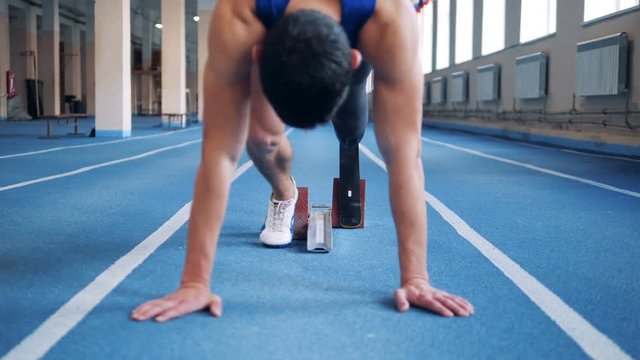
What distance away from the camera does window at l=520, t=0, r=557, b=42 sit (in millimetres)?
13586

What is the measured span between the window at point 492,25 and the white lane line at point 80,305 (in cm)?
1491

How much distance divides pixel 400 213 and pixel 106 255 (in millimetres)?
1545

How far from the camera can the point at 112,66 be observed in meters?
13.9

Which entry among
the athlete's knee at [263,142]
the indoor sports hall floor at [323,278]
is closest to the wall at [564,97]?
the indoor sports hall floor at [323,278]

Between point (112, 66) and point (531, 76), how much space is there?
353 inches

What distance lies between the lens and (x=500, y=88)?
16.5m

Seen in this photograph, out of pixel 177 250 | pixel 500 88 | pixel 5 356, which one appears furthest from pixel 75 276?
pixel 500 88

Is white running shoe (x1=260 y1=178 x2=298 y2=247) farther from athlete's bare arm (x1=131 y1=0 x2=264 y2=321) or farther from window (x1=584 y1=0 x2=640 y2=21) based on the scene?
window (x1=584 y1=0 x2=640 y2=21)

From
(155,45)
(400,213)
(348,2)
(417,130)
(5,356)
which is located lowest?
(5,356)

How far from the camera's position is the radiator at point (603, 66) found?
10.1 m

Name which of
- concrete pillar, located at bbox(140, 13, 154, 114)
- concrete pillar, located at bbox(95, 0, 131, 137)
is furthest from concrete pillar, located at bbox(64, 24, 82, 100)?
concrete pillar, located at bbox(95, 0, 131, 137)

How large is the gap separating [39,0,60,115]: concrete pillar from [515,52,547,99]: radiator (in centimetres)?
2017

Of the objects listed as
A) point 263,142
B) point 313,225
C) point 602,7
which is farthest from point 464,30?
point 263,142

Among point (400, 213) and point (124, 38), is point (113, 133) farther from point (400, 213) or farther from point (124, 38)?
point (400, 213)
